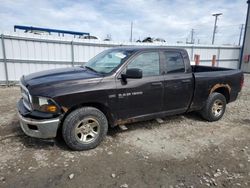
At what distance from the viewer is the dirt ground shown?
271 centimetres

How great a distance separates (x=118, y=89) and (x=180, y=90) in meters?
1.52

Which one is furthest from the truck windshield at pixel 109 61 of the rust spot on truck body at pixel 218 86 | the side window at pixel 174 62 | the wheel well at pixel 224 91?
the wheel well at pixel 224 91

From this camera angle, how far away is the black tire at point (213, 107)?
4.81 meters

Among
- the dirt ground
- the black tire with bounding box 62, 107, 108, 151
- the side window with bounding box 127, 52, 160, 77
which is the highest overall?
the side window with bounding box 127, 52, 160, 77

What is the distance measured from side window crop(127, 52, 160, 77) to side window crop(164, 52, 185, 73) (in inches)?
10.0

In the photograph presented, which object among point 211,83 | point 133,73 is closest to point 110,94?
point 133,73

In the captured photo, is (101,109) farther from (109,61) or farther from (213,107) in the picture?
(213,107)

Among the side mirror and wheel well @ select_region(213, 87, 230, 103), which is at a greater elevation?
the side mirror

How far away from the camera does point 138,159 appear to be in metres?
3.25

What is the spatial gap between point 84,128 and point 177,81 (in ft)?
7.15

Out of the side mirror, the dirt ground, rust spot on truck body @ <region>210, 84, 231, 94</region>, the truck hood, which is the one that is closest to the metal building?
rust spot on truck body @ <region>210, 84, 231, 94</region>

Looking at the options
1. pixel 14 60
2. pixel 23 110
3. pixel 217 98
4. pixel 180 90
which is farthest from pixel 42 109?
pixel 14 60

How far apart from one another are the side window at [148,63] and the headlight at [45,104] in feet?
5.14

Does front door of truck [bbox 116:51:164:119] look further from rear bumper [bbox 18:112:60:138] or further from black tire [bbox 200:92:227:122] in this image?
black tire [bbox 200:92:227:122]
